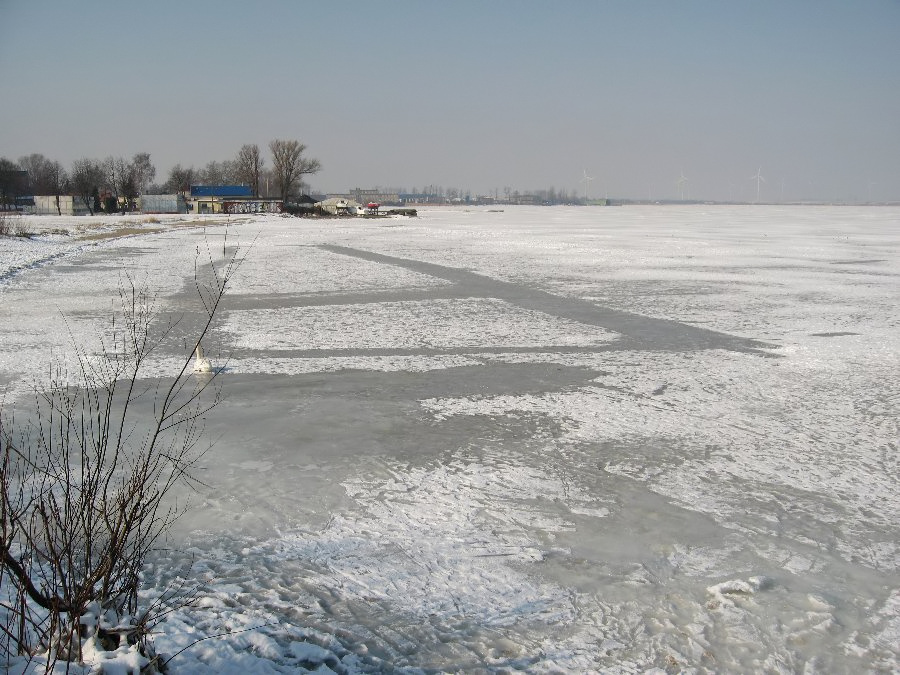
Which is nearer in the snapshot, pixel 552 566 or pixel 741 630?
pixel 741 630

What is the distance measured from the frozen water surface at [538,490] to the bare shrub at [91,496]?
34cm

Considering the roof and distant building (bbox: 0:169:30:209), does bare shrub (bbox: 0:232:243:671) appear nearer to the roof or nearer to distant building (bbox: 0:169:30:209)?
distant building (bbox: 0:169:30:209)

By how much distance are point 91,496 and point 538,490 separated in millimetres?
3307

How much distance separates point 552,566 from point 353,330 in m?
7.59

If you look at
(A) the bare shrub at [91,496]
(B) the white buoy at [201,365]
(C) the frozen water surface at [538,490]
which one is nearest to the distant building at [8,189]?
(C) the frozen water surface at [538,490]

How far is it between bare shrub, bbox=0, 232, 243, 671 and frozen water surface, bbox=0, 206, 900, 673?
0.34 meters

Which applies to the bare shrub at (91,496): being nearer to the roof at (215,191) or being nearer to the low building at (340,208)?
the low building at (340,208)

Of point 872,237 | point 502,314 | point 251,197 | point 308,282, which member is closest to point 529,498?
point 502,314

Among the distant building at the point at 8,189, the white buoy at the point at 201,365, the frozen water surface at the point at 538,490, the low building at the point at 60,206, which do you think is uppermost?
the distant building at the point at 8,189

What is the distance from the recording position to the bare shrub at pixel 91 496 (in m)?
2.52

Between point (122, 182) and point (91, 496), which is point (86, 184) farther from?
point (91, 496)

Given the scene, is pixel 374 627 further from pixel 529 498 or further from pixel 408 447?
pixel 408 447

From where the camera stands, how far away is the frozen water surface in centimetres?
360

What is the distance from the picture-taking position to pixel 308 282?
1783 cm
